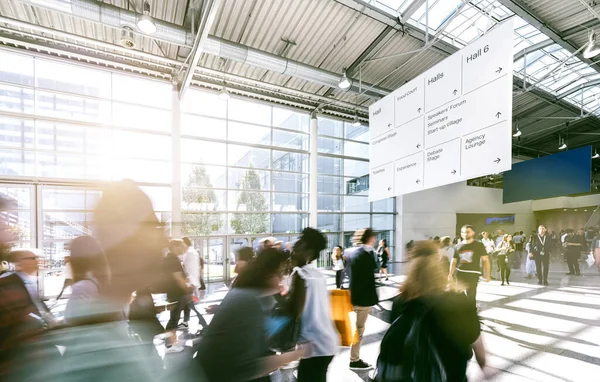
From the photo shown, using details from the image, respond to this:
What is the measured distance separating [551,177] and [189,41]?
52.8ft

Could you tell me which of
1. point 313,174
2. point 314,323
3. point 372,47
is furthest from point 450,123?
point 313,174

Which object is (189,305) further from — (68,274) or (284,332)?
(284,332)

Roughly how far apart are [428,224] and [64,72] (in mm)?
15256

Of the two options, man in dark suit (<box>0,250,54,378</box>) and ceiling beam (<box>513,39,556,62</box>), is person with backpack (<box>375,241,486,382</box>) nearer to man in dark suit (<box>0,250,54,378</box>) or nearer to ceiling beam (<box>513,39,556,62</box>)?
man in dark suit (<box>0,250,54,378</box>)

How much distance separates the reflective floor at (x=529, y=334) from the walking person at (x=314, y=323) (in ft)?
1.37

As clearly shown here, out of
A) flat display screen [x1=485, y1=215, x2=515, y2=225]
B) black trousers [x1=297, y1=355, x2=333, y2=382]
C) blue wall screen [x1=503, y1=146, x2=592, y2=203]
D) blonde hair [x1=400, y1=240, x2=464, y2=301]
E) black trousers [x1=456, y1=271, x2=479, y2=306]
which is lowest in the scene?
flat display screen [x1=485, y1=215, x2=515, y2=225]

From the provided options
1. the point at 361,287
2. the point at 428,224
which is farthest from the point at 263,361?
the point at 428,224

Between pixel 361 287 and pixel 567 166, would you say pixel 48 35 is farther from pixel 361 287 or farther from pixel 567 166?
pixel 567 166

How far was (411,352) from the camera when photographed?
1.29m

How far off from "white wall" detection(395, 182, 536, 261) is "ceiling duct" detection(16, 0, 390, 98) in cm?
674

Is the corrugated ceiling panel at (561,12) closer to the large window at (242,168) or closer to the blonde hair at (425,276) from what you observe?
the large window at (242,168)

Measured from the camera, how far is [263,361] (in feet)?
4.15

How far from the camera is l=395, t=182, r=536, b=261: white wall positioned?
13.5 metres

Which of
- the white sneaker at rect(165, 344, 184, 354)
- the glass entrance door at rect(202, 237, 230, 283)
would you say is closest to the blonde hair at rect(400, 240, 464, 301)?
the white sneaker at rect(165, 344, 184, 354)
